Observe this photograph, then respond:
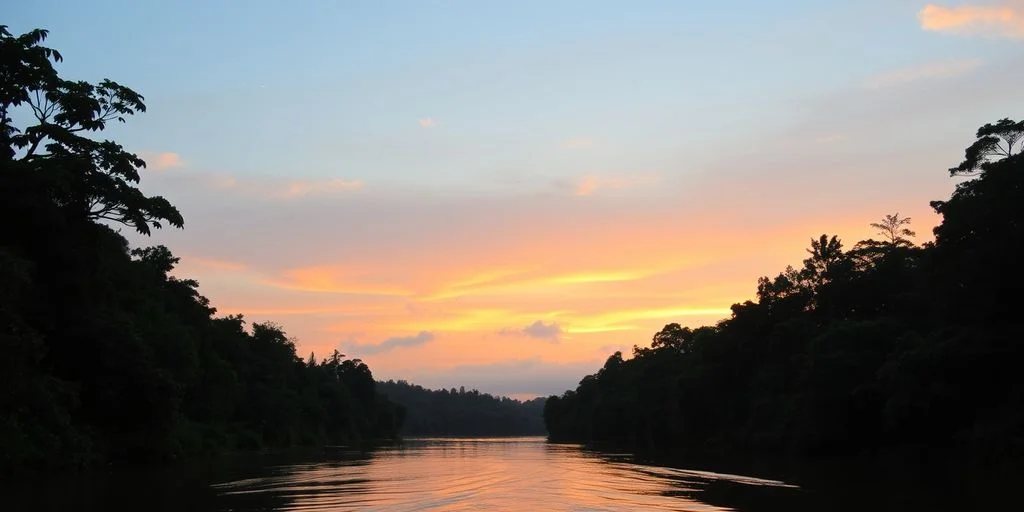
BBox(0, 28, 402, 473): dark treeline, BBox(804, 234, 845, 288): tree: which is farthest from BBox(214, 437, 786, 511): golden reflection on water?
BBox(804, 234, 845, 288): tree

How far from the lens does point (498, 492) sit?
2631 cm

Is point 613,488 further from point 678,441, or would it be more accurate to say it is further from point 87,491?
point 678,441

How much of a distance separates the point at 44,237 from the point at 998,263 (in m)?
45.0

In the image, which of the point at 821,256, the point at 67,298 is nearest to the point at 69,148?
the point at 67,298

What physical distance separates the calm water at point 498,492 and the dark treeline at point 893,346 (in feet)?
44.6

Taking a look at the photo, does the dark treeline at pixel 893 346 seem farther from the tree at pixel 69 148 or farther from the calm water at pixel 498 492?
the tree at pixel 69 148

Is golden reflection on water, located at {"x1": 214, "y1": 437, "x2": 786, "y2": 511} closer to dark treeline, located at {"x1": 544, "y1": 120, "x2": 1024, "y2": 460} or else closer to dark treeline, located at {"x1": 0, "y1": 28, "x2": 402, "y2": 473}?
dark treeline, located at {"x1": 0, "y1": 28, "x2": 402, "y2": 473}

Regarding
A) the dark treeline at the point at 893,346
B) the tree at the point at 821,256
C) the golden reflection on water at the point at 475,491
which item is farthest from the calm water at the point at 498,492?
the tree at the point at 821,256

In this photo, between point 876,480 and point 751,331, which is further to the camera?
point 751,331

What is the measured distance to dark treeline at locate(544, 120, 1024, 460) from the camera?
1817 inches

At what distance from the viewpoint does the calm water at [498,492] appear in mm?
22203

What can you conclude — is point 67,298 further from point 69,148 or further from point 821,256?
point 821,256

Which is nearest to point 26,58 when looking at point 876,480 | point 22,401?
point 22,401

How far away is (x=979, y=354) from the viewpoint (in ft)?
153
